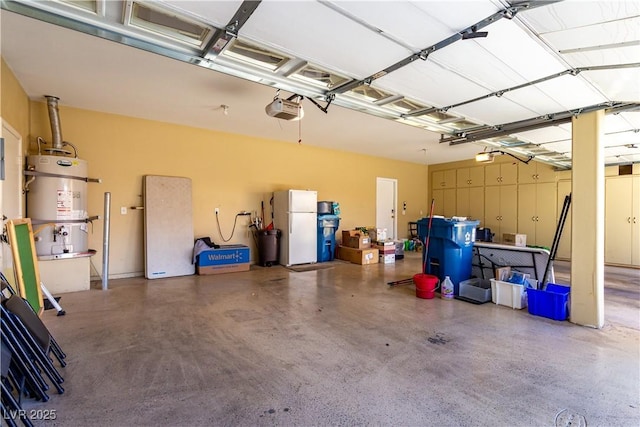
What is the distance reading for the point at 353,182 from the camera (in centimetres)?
831

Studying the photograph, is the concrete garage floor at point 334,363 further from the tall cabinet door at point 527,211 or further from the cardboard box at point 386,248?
the tall cabinet door at point 527,211

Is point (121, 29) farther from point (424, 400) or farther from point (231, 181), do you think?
point (231, 181)

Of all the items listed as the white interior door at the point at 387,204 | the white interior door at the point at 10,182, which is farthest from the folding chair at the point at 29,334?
the white interior door at the point at 387,204

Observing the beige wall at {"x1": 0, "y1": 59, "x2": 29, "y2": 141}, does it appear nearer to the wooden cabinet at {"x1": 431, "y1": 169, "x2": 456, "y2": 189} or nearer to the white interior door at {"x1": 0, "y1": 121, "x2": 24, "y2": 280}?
the white interior door at {"x1": 0, "y1": 121, "x2": 24, "y2": 280}

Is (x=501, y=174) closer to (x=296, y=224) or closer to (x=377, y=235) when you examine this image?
(x=377, y=235)

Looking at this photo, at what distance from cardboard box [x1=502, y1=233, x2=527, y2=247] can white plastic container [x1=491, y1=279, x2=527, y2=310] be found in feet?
13.3

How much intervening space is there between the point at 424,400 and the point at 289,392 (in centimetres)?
88

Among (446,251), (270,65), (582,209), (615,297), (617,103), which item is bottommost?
(615,297)

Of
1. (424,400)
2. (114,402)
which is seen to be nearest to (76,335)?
(114,402)

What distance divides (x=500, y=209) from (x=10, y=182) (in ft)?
33.2

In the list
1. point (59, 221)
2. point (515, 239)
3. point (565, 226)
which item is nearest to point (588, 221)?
point (515, 239)

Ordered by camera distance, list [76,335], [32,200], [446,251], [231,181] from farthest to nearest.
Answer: [231,181], [446,251], [32,200], [76,335]

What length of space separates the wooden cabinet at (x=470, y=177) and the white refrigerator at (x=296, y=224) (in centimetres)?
529

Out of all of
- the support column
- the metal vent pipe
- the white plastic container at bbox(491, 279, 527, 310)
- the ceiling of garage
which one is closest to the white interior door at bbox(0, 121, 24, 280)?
the metal vent pipe
